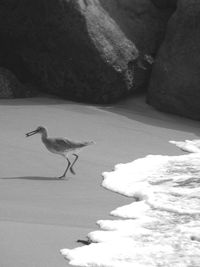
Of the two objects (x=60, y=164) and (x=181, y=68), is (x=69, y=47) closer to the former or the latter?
(x=181, y=68)

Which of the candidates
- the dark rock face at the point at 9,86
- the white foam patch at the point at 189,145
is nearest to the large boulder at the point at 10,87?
the dark rock face at the point at 9,86

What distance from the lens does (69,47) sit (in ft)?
39.9

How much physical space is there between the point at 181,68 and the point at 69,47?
2.01 metres

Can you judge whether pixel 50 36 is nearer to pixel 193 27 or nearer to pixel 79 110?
pixel 79 110

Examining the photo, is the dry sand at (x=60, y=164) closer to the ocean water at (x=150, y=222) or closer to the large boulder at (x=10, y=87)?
the ocean water at (x=150, y=222)

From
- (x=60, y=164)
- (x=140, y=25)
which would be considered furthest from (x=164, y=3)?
(x=60, y=164)

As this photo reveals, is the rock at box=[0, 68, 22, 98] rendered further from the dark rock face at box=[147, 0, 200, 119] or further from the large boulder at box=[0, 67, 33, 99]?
the dark rock face at box=[147, 0, 200, 119]

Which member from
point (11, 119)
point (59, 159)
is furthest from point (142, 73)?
point (59, 159)

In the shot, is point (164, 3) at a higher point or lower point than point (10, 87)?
higher

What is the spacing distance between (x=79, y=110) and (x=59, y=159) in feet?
9.92

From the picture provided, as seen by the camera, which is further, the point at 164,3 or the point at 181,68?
the point at 164,3

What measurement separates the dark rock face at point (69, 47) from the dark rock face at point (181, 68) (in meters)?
0.61

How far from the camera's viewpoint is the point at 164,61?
12.4 meters

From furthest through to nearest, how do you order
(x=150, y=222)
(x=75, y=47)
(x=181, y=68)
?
(x=181, y=68)
(x=75, y=47)
(x=150, y=222)
